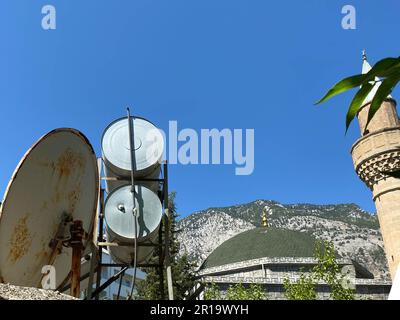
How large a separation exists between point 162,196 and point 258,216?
157087 millimetres

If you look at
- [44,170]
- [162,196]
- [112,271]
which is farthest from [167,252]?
[112,271]

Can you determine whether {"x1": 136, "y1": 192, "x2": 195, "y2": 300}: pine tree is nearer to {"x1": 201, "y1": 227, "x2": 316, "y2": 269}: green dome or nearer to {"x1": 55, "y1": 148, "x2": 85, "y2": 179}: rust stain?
{"x1": 201, "y1": 227, "x2": 316, "y2": 269}: green dome

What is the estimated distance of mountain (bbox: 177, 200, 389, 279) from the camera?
137m

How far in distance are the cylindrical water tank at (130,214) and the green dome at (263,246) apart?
3782cm

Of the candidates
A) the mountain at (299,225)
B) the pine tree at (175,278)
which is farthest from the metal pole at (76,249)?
the mountain at (299,225)

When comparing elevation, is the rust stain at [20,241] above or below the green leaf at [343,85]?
above

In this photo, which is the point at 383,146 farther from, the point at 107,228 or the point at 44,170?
the point at 44,170

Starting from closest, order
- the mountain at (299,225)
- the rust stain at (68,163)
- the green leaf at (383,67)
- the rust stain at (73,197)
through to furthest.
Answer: the green leaf at (383,67)
the rust stain at (68,163)
the rust stain at (73,197)
the mountain at (299,225)

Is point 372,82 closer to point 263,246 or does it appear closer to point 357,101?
point 357,101

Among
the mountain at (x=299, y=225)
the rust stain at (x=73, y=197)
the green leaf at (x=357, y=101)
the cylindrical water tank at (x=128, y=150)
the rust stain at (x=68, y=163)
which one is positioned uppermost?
the mountain at (x=299, y=225)

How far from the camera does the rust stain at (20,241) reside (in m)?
5.95

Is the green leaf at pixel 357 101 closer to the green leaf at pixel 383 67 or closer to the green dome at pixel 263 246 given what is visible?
the green leaf at pixel 383 67

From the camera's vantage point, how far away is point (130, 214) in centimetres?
1012

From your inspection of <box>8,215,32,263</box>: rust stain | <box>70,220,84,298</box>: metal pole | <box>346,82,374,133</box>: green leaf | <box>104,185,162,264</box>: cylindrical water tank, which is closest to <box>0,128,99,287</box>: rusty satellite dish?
<box>8,215,32,263</box>: rust stain
